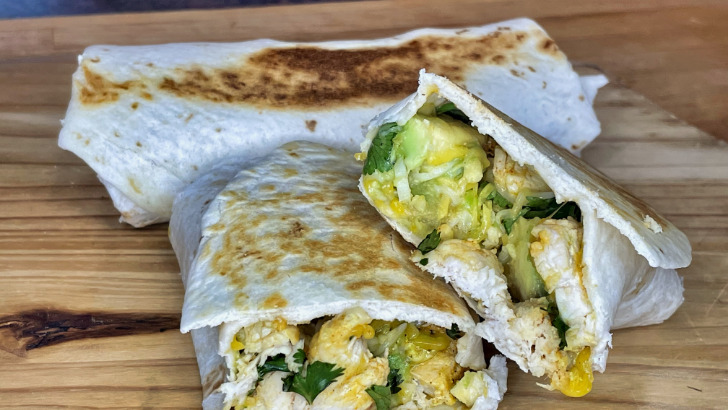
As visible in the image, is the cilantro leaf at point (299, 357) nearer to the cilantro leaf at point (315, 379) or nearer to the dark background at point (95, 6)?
the cilantro leaf at point (315, 379)

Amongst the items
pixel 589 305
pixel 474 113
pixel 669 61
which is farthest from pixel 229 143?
pixel 669 61

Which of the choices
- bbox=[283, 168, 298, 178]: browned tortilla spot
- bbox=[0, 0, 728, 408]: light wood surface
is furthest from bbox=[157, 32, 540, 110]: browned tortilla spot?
bbox=[0, 0, 728, 408]: light wood surface

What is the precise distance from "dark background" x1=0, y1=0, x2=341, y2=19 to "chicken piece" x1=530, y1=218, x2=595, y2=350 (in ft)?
10.9

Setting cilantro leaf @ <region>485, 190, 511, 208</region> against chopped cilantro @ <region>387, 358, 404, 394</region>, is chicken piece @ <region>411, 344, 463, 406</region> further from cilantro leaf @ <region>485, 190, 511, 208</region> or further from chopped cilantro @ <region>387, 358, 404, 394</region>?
cilantro leaf @ <region>485, 190, 511, 208</region>

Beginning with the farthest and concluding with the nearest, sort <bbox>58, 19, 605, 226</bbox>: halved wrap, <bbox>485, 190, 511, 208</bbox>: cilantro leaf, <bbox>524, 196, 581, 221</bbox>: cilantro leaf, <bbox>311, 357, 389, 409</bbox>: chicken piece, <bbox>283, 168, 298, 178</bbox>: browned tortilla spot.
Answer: <bbox>58, 19, 605, 226</bbox>: halved wrap, <bbox>283, 168, 298, 178</bbox>: browned tortilla spot, <bbox>485, 190, 511, 208</bbox>: cilantro leaf, <bbox>524, 196, 581, 221</bbox>: cilantro leaf, <bbox>311, 357, 389, 409</bbox>: chicken piece

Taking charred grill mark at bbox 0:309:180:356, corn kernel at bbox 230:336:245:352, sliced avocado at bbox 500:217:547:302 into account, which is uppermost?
sliced avocado at bbox 500:217:547:302

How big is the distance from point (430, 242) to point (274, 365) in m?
0.64

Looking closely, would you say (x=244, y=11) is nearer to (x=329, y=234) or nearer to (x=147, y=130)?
(x=147, y=130)

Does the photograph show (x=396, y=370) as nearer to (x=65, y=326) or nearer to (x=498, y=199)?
(x=498, y=199)

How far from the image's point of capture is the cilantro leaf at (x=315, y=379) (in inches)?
91.4

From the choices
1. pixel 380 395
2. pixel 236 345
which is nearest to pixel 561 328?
pixel 380 395

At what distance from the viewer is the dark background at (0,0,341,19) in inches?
198

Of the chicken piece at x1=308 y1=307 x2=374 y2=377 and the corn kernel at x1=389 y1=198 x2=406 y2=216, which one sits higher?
the corn kernel at x1=389 y1=198 x2=406 y2=216

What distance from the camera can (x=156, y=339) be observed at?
2.81 meters
